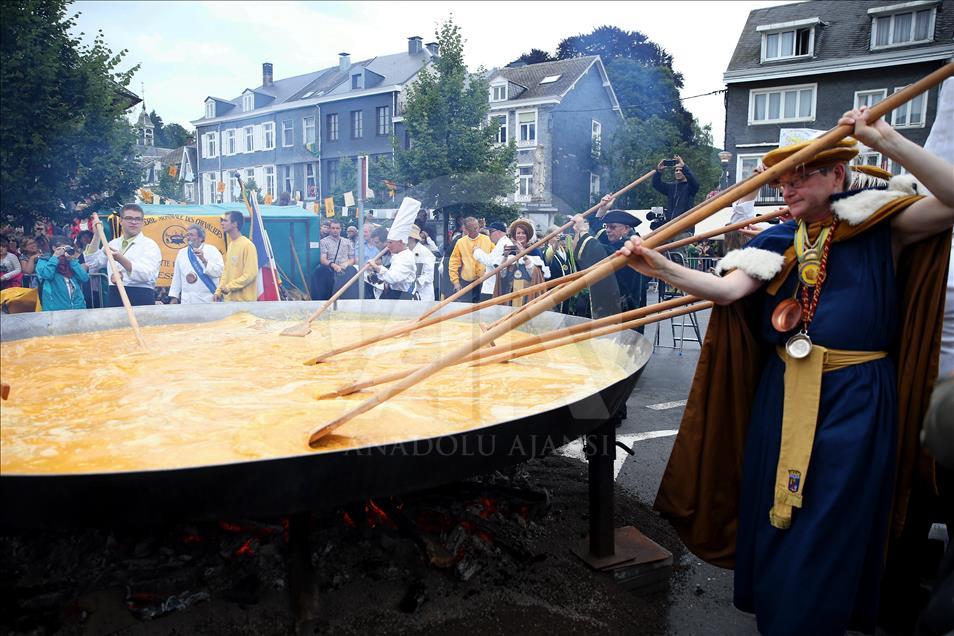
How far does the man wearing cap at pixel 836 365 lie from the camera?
202cm

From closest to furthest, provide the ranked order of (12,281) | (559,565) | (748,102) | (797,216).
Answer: (797,216)
(559,565)
(12,281)
(748,102)

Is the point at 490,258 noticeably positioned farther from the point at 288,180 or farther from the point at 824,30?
the point at 288,180

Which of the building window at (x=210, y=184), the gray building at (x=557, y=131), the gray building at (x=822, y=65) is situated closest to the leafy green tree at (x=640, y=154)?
the gray building at (x=557, y=131)

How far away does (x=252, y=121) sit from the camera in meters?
26.7

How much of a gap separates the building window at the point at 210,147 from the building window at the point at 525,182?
13.1m

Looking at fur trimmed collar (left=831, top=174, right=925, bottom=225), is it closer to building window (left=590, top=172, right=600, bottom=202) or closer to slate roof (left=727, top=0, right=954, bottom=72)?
slate roof (left=727, top=0, right=954, bottom=72)

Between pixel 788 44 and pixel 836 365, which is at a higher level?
pixel 788 44

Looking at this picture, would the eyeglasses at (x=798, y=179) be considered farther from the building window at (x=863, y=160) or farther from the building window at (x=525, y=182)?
the building window at (x=525, y=182)

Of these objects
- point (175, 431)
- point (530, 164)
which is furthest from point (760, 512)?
point (530, 164)

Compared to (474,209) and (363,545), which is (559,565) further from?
(474,209)

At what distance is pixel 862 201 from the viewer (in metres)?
2.01

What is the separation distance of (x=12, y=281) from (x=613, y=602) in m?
7.02

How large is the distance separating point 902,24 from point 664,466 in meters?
19.6

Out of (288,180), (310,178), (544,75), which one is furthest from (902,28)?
(288,180)
